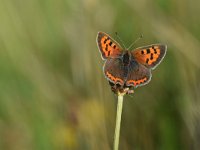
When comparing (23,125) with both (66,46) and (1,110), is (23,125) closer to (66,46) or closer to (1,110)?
(1,110)

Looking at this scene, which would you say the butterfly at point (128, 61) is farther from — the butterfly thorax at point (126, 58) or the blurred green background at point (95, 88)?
the blurred green background at point (95, 88)

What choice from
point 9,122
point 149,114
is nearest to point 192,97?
point 149,114

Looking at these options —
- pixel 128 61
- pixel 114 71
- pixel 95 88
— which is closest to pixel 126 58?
pixel 128 61

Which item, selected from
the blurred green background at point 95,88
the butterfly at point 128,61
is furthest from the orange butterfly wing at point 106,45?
the blurred green background at point 95,88

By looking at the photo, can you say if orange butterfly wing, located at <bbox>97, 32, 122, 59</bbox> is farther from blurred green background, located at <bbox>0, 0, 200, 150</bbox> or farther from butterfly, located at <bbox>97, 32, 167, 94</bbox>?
blurred green background, located at <bbox>0, 0, 200, 150</bbox>

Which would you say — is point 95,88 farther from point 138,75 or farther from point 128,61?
point 138,75

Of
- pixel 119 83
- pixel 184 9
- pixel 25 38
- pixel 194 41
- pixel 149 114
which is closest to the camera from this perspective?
pixel 119 83
